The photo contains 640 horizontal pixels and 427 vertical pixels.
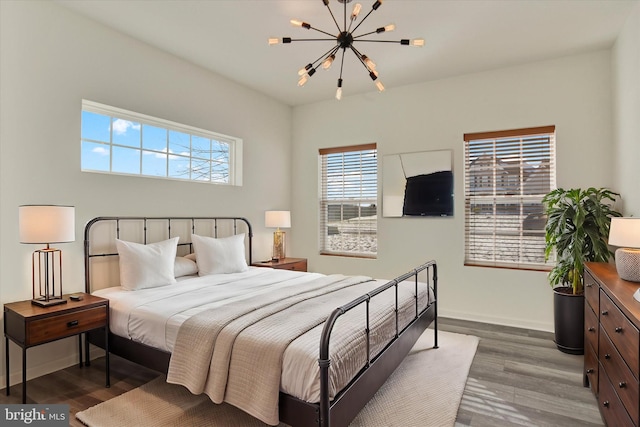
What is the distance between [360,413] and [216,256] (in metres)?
2.12

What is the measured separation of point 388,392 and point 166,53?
3.78 m

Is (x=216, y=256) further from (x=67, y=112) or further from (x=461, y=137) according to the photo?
(x=461, y=137)

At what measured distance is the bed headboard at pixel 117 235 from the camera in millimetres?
3178

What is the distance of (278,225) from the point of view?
4.86 m

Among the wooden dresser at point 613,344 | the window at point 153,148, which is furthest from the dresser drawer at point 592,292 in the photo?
the window at point 153,148

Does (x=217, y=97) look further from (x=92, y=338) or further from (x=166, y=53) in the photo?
(x=92, y=338)

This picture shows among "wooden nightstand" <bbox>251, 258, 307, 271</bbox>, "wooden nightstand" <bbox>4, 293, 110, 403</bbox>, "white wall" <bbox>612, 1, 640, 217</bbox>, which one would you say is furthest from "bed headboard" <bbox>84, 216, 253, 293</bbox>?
"white wall" <bbox>612, 1, 640, 217</bbox>

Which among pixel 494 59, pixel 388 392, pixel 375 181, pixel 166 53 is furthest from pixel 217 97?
pixel 388 392

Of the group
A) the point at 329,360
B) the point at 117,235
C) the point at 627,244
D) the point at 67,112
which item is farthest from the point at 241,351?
the point at 67,112

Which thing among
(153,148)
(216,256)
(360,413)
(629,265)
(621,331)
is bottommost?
(360,413)

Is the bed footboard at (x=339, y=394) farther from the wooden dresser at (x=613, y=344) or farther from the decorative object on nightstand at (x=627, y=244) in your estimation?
the decorative object on nightstand at (x=627, y=244)

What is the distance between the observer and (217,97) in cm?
437

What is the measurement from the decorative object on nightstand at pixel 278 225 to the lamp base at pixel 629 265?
350cm

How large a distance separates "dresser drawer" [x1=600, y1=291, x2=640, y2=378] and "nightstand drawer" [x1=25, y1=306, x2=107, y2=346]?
314cm
